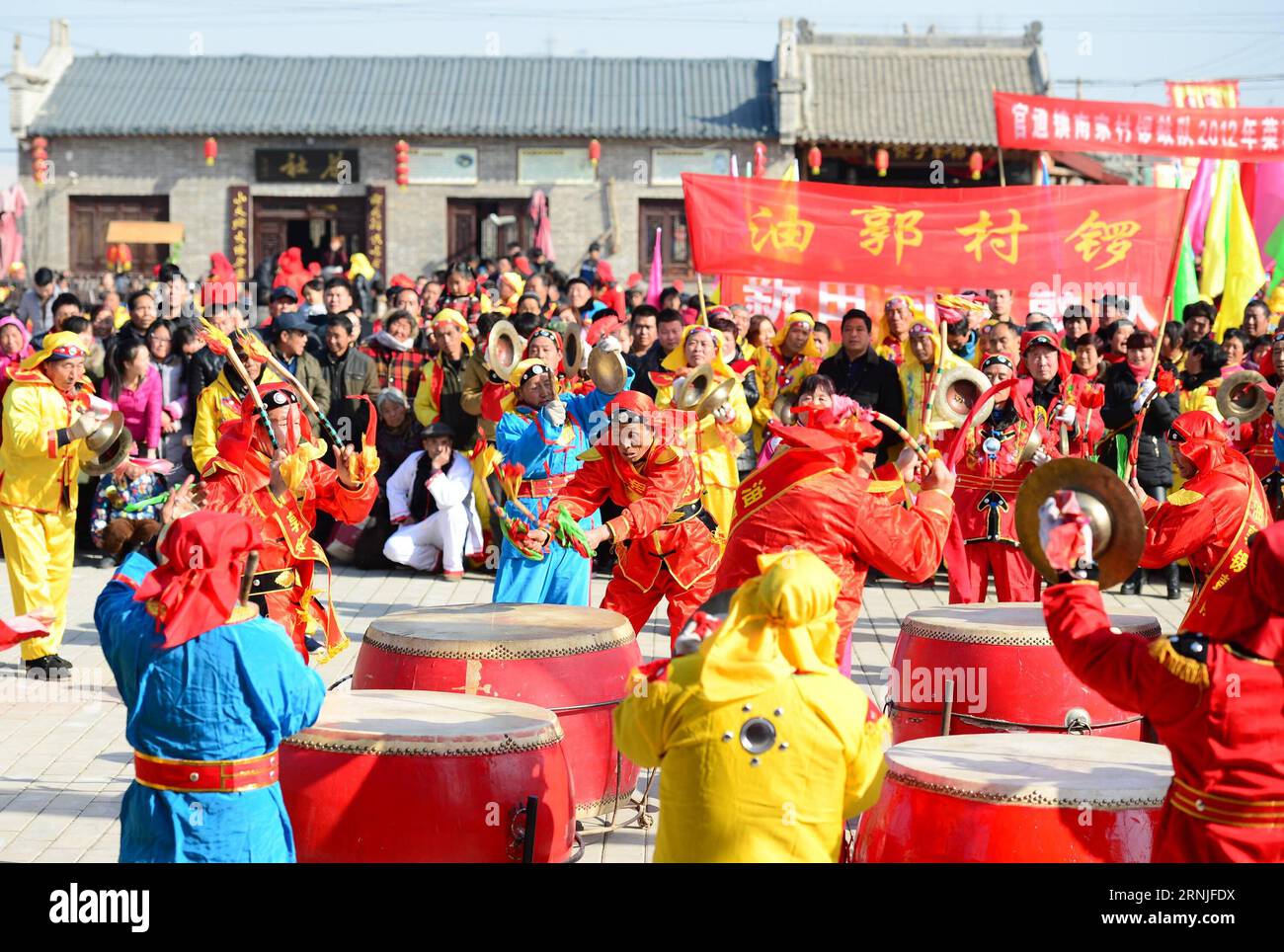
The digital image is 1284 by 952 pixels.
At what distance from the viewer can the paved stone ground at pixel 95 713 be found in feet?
17.4

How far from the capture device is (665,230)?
80.0ft

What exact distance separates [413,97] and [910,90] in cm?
751

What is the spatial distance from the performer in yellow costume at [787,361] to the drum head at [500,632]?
168 inches

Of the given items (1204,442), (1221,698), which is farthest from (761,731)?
(1204,442)

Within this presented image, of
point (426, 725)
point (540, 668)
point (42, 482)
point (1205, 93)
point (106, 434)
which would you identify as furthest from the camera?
point (1205, 93)

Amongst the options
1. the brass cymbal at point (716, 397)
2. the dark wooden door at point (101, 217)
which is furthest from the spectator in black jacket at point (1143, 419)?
the dark wooden door at point (101, 217)

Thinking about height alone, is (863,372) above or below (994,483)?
above

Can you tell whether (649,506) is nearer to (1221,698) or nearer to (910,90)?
(1221,698)

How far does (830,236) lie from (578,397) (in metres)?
3.53

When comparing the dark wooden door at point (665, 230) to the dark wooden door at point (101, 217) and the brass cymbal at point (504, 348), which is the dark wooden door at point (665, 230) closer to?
the dark wooden door at point (101, 217)

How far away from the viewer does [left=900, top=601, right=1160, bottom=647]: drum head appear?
204 inches

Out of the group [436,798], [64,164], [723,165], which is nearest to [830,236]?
[436,798]
